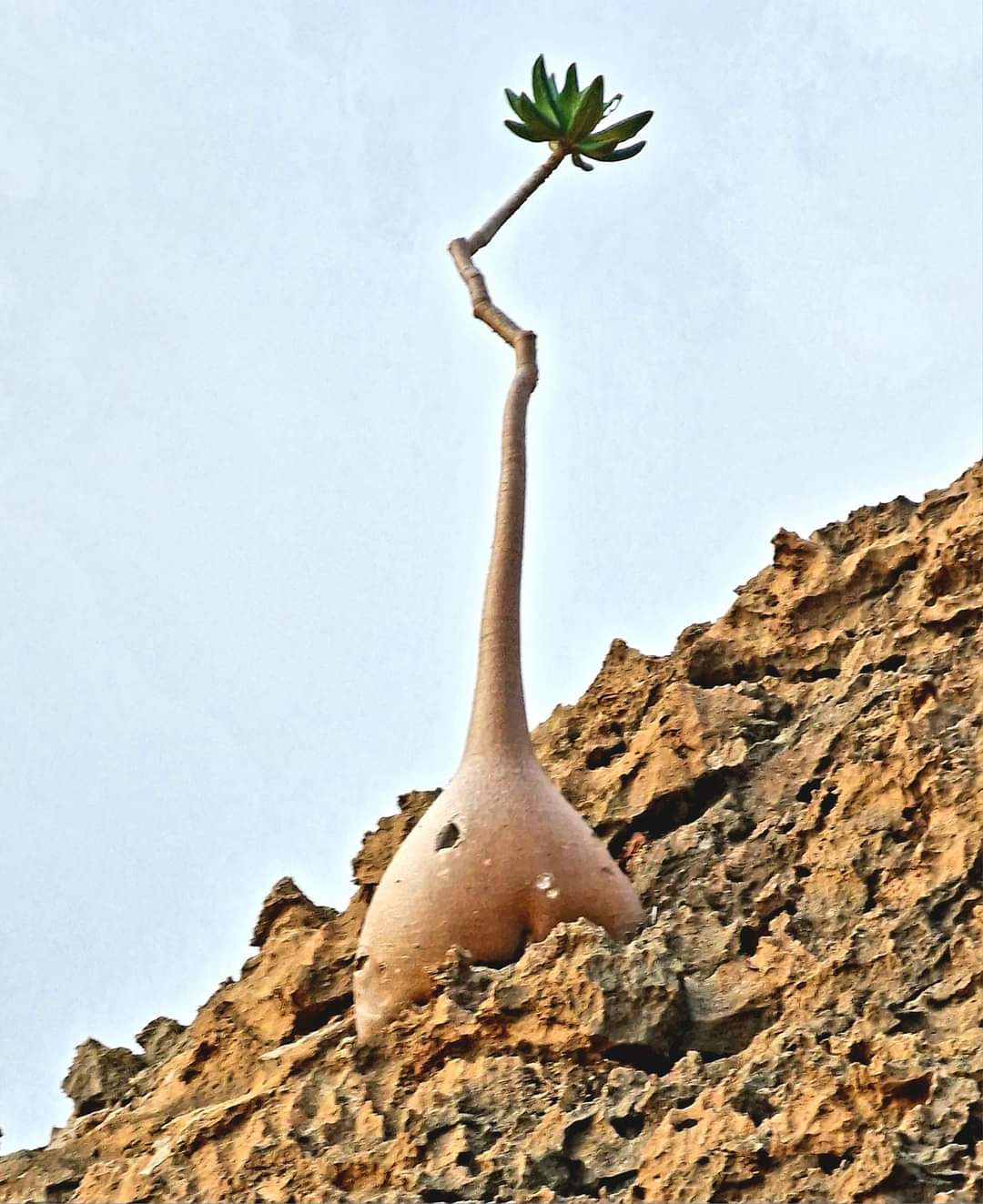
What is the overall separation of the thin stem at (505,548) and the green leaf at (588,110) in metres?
0.19

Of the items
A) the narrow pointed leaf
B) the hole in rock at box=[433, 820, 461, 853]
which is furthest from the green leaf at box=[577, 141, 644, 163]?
the hole in rock at box=[433, 820, 461, 853]

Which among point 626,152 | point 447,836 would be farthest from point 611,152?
point 447,836

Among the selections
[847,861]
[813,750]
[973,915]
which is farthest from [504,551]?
[973,915]

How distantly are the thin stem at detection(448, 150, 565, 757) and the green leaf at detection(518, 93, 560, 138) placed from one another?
185 mm

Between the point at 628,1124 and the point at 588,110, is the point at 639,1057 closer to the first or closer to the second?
the point at 628,1124

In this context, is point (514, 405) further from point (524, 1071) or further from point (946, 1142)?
point (946, 1142)

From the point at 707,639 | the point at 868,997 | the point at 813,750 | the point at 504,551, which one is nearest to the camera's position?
the point at 868,997

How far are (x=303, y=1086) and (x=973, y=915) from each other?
2335 millimetres

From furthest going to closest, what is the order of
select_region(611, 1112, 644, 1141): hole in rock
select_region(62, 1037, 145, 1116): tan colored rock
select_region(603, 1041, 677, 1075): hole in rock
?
select_region(62, 1037, 145, 1116): tan colored rock < select_region(603, 1041, 677, 1075): hole in rock < select_region(611, 1112, 644, 1141): hole in rock

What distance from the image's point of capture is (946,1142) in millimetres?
5328

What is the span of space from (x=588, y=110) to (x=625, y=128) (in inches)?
7.7

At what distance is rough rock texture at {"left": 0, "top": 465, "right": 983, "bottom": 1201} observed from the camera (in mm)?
5656

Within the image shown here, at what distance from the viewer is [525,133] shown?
968 centimetres

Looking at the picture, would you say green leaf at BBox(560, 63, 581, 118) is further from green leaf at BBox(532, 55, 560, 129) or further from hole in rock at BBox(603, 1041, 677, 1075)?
hole in rock at BBox(603, 1041, 677, 1075)
